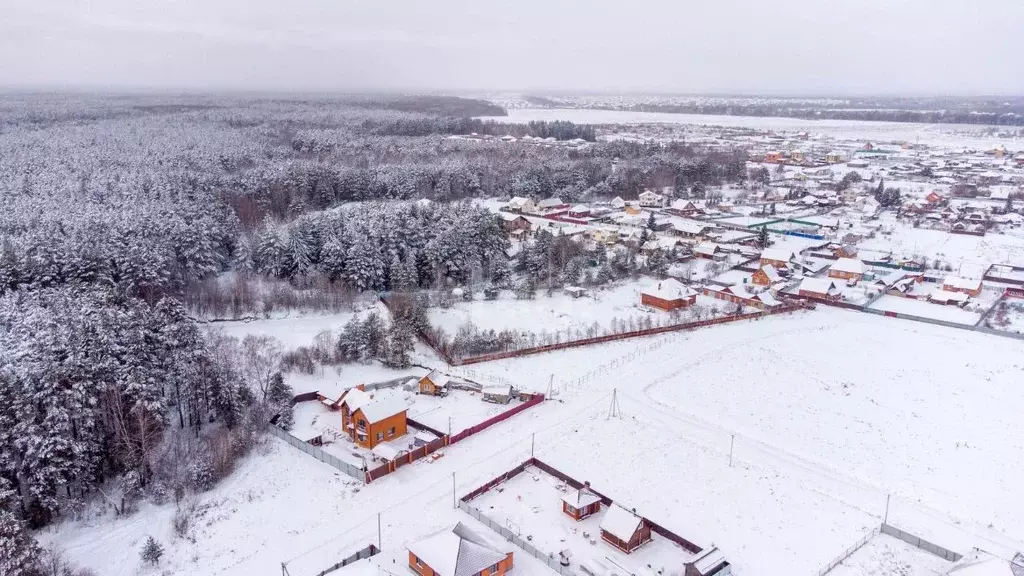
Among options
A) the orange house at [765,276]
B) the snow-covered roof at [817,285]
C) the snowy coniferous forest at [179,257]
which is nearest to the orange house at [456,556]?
the snowy coniferous forest at [179,257]

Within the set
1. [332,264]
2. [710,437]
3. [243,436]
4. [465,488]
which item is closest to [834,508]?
[710,437]

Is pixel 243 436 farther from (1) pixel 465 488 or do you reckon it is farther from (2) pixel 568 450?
(2) pixel 568 450

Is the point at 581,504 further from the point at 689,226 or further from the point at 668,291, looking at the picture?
the point at 689,226

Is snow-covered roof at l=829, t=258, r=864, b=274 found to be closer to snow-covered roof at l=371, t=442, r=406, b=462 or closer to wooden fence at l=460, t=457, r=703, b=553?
wooden fence at l=460, t=457, r=703, b=553

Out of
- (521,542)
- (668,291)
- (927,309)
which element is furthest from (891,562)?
(927,309)

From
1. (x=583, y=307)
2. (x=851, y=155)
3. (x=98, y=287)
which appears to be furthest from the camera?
(x=851, y=155)

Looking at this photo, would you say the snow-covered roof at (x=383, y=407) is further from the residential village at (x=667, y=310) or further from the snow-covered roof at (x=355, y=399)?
the snow-covered roof at (x=355, y=399)
